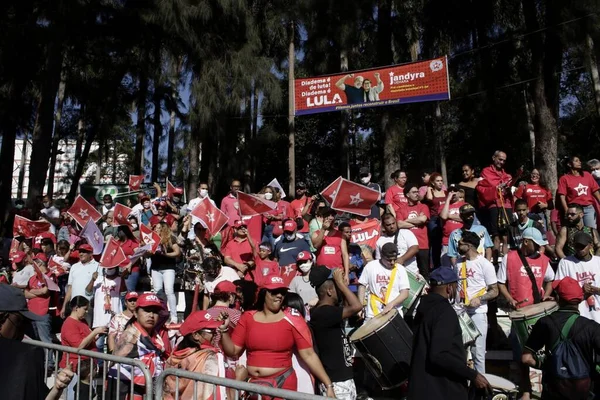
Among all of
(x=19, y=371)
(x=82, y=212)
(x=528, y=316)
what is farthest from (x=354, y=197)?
(x=19, y=371)

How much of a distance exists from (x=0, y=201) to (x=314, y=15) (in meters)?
13.0

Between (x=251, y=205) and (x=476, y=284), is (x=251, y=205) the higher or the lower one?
the higher one

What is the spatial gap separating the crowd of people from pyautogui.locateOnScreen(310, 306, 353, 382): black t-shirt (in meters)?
0.01

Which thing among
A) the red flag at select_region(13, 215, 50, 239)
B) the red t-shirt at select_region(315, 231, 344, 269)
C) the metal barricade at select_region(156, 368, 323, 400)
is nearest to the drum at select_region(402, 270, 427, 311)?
the red t-shirt at select_region(315, 231, 344, 269)

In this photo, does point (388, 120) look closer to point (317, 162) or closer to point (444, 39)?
point (444, 39)

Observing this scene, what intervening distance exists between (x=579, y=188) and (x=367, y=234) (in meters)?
3.57

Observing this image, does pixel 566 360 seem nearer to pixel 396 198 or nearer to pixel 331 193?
pixel 396 198

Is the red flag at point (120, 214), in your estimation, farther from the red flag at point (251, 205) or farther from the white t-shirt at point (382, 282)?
the white t-shirt at point (382, 282)

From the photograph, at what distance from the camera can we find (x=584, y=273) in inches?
299

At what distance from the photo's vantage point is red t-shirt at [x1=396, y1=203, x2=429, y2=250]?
10695mm

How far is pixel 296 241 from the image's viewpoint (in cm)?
1079

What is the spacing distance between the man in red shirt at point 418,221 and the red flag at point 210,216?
3296 mm

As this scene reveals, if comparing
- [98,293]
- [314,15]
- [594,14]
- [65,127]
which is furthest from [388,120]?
[65,127]

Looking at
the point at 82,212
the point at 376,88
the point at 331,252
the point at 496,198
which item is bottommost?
the point at 331,252
